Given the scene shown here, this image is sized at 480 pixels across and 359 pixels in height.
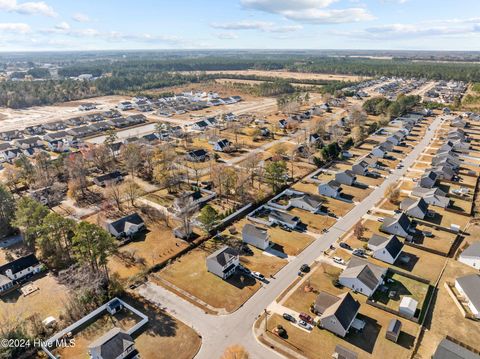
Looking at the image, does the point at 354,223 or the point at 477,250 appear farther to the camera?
the point at 354,223

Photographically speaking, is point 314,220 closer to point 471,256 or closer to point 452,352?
point 471,256

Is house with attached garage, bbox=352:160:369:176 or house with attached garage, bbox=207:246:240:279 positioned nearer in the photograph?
house with attached garage, bbox=207:246:240:279

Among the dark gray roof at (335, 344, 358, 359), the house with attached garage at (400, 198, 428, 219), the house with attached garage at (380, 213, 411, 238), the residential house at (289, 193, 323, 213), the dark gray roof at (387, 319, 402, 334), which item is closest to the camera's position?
the dark gray roof at (335, 344, 358, 359)

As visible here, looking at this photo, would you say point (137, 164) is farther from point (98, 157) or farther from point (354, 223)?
point (354, 223)

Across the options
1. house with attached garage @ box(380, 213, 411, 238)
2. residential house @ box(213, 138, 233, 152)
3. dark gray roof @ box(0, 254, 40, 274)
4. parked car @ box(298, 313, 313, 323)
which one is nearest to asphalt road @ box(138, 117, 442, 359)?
parked car @ box(298, 313, 313, 323)

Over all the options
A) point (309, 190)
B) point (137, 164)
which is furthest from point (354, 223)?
point (137, 164)

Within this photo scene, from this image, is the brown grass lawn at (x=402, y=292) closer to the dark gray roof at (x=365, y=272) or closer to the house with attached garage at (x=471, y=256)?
the dark gray roof at (x=365, y=272)

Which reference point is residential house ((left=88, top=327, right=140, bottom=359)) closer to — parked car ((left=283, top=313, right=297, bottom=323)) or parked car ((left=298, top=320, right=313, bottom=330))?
parked car ((left=283, top=313, right=297, bottom=323))
